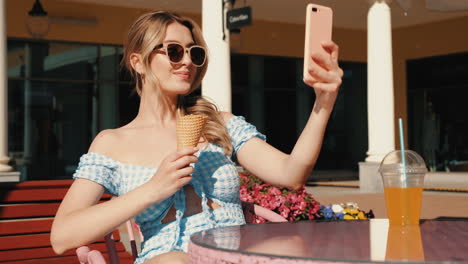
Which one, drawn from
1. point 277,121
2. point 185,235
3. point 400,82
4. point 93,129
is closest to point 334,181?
point 277,121

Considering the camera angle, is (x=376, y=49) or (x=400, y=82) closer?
(x=376, y=49)

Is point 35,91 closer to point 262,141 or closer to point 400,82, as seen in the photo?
point 400,82

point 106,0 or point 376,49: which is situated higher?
point 106,0

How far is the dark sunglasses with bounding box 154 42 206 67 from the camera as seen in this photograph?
2.69 m

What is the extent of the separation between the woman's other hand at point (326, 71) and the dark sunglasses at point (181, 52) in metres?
0.73

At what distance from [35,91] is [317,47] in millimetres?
13963

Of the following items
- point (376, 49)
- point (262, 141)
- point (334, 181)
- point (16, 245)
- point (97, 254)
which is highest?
point (376, 49)

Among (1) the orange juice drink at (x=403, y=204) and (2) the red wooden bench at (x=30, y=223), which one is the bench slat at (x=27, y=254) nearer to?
(2) the red wooden bench at (x=30, y=223)

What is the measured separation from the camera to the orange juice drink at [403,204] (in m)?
2.22

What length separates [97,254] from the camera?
243cm

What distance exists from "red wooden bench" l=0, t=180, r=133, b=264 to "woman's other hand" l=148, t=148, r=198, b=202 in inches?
76.9

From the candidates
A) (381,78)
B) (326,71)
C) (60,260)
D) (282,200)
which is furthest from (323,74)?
(381,78)

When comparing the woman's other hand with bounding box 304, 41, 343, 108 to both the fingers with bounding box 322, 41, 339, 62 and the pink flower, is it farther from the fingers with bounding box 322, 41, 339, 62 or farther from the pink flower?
the pink flower

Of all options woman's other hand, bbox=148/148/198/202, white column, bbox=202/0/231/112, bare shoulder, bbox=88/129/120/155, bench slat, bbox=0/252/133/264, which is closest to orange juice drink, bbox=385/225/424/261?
woman's other hand, bbox=148/148/198/202
